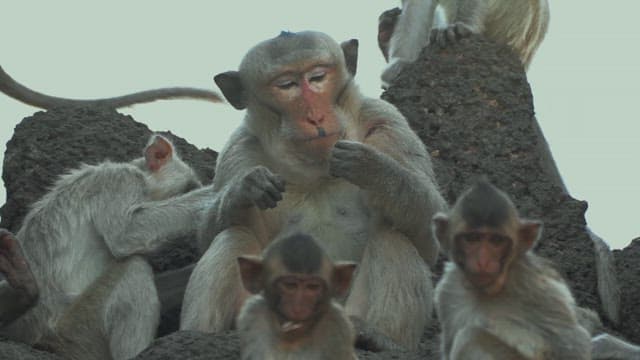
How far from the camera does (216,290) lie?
1089 cm

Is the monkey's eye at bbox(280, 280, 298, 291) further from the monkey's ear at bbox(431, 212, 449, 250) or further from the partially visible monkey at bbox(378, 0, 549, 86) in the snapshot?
the partially visible monkey at bbox(378, 0, 549, 86)

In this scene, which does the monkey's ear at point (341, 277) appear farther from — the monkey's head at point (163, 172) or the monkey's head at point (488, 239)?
the monkey's head at point (163, 172)

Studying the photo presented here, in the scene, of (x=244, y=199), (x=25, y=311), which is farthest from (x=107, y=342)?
(x=244, y=199)

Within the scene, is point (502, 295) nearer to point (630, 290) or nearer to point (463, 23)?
point (630, 290)

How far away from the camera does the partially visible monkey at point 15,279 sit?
1107cm

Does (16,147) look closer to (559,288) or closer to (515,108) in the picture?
(515,108)

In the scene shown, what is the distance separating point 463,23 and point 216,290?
6206 millimetres

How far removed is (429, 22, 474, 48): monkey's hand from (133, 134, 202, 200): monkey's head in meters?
2.39

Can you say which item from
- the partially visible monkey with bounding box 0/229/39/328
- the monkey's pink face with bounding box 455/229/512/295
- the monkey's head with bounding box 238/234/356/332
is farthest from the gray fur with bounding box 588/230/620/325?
the partially visible monkey with bounding box 0/229/39/328

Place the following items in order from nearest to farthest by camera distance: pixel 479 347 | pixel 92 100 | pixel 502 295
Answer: pixel 479 347, pixel 502 295, pixel 92 100

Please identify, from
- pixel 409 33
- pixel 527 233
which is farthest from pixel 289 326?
pixel 409 33

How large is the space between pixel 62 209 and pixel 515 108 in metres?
2.95

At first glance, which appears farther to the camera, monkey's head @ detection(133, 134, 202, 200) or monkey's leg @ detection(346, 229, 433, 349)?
monkey's head @ detection(133, 134, 202, 200)

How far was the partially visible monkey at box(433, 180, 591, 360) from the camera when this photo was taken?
29.3ft
